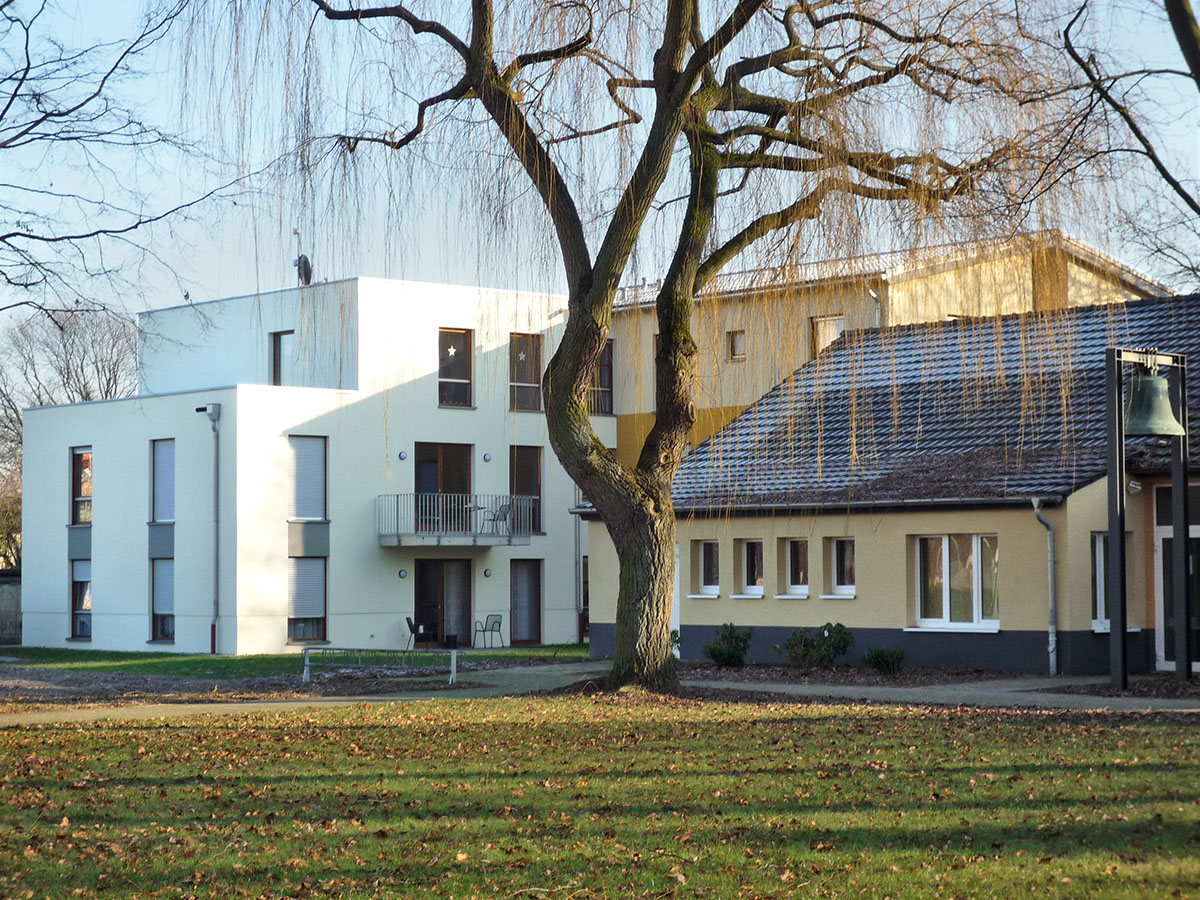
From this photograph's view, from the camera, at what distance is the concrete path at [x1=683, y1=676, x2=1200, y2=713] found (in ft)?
54.5

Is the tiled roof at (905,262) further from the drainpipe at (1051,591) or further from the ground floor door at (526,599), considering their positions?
the ground floor door at (526,599)

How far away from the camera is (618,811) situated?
8.85 metres

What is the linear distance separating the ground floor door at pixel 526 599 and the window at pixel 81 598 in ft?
A: 35.3

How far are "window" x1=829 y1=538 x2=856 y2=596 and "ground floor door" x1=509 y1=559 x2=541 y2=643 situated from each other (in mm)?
15859

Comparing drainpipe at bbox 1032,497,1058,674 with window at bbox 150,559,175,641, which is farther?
window at bbox 150,559,175,641

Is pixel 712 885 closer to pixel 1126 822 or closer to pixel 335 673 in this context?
pixel 1126 822

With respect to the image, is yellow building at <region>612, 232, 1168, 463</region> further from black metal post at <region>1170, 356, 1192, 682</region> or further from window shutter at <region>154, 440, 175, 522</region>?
window shutter at <region>154, 440, 175, 522</region>

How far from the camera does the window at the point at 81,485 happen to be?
38406mm

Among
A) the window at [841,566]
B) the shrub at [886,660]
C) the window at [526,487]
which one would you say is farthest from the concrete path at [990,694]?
the window at [526,487]

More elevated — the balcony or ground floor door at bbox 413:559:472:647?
the balcony

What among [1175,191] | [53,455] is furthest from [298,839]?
[53,455]

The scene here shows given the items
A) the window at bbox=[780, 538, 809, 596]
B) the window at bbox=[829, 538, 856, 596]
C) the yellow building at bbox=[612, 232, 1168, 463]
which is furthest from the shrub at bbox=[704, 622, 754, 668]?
the yellow building at bbox=[612, 232, 1168, 463]

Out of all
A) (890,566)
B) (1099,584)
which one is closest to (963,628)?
(890,566)

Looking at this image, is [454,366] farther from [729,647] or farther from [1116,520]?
[1116,520]
